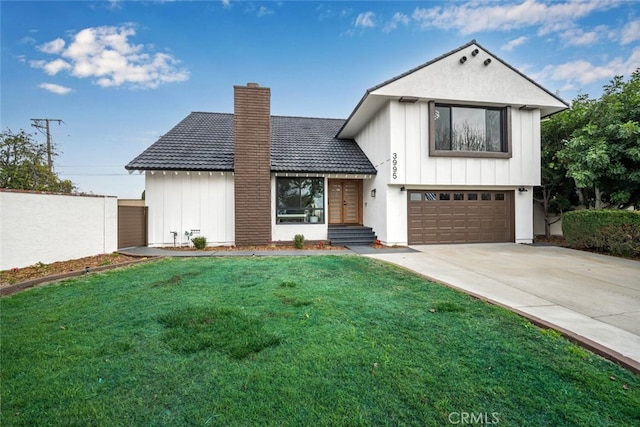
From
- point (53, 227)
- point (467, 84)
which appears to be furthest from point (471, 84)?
point (53, 227)

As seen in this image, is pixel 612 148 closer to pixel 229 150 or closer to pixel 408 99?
pixel 408 99

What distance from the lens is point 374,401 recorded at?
1992mm

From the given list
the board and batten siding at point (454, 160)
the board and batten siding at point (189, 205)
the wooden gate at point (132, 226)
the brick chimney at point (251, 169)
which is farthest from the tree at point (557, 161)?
the wooden gate at point (132, 226)

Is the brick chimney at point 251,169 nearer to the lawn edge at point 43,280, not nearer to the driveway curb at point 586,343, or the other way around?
the lawn edge at point 43,280

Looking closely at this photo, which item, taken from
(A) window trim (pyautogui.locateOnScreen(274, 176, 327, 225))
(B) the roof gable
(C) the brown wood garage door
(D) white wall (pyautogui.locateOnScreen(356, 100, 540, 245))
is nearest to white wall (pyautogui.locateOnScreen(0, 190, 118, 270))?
(A) window trim (pyautogui.locateOnScreen(274, 176, 327, 225))

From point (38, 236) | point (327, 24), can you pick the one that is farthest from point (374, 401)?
point (327, 24)

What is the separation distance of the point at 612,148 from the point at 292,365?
1273cm

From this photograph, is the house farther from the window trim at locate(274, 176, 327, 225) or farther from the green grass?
the green grass

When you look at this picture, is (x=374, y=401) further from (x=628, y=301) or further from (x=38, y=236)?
(x=38, y=236)

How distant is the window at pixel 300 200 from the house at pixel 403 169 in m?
0.04

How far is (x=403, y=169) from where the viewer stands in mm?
10117

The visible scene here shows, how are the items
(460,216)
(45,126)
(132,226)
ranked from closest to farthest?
(132,226), (460,216), (45,126)

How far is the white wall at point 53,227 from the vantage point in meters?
5.92

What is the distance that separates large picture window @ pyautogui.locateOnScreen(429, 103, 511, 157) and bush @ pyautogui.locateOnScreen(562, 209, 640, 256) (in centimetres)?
333
